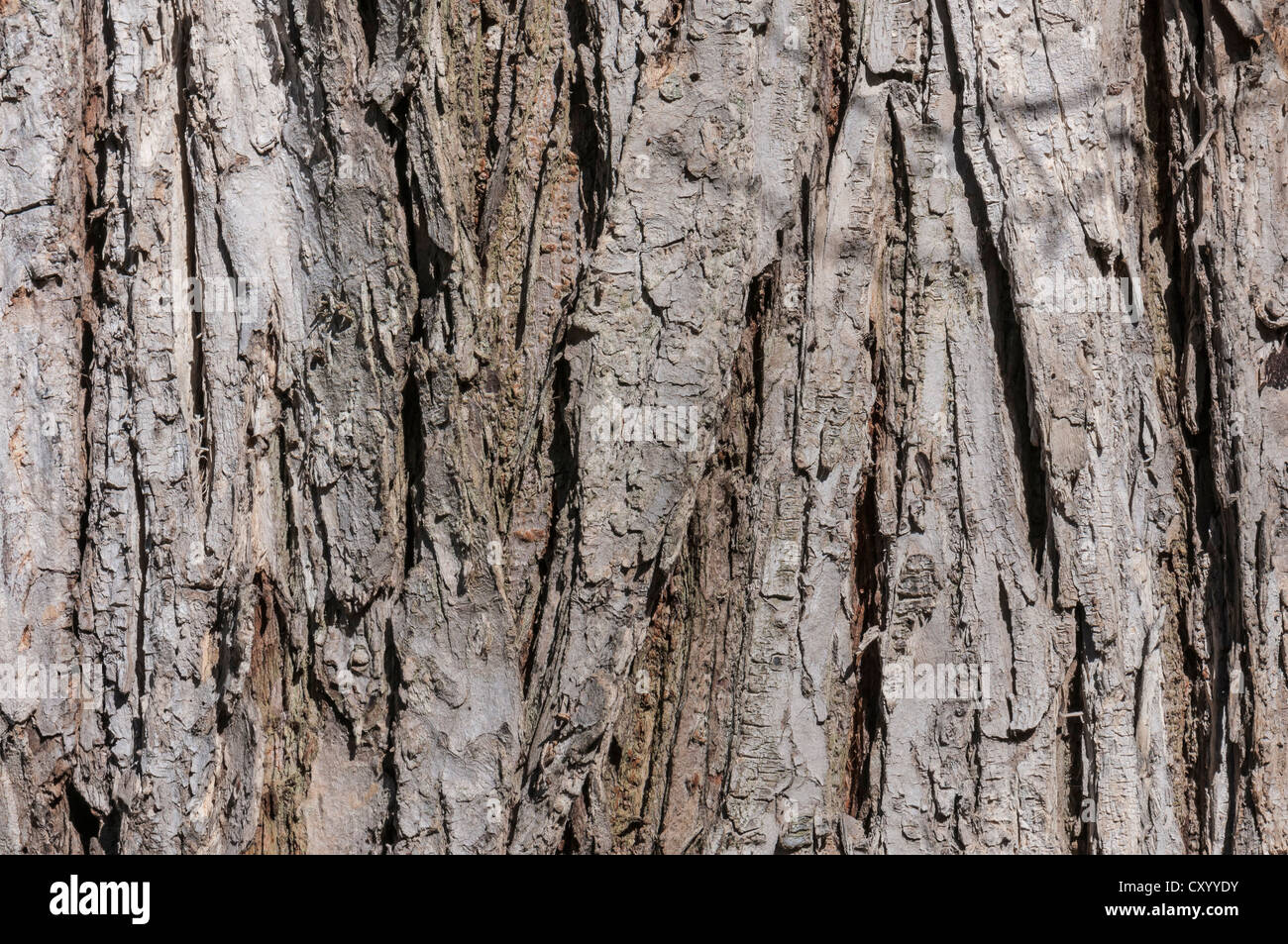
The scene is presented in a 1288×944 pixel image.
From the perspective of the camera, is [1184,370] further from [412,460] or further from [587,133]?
[412,460]

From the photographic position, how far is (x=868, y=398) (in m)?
1.30

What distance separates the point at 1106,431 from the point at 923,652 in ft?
1.35

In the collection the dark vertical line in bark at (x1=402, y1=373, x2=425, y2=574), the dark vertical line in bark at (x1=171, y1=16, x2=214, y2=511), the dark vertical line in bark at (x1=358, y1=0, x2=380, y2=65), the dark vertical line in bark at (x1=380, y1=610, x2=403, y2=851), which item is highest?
the dark vertical line in bark at (x1=358, y1=0, x2=380, y2=65)

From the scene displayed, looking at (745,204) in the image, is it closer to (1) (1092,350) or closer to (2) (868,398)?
(2) (868,398)

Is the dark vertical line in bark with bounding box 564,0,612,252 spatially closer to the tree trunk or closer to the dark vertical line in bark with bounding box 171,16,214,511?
the tree trunk

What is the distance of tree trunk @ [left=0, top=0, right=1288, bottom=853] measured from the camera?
4.14ft

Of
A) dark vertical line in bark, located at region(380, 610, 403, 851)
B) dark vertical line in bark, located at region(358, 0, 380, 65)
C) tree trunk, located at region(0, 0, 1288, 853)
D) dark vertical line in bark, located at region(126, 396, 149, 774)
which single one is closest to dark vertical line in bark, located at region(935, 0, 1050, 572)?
tree trunk, located at region(0, 0, 1288, 853)

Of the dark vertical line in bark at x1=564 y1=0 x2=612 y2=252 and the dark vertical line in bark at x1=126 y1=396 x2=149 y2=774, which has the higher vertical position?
the dark vertical line in bark at x1=564 y1=0 x2=612 y2=252

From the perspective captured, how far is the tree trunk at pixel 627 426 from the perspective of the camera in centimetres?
126

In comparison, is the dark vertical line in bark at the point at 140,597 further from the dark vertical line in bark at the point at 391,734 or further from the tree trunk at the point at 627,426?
the dark vertical line in bark at the point at 391,734

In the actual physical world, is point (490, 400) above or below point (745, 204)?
below

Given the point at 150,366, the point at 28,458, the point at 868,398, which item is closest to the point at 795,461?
the point at 868,398

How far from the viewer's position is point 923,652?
4.26 ft

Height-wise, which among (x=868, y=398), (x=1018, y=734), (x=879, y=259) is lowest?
(x=1018, y=734)
